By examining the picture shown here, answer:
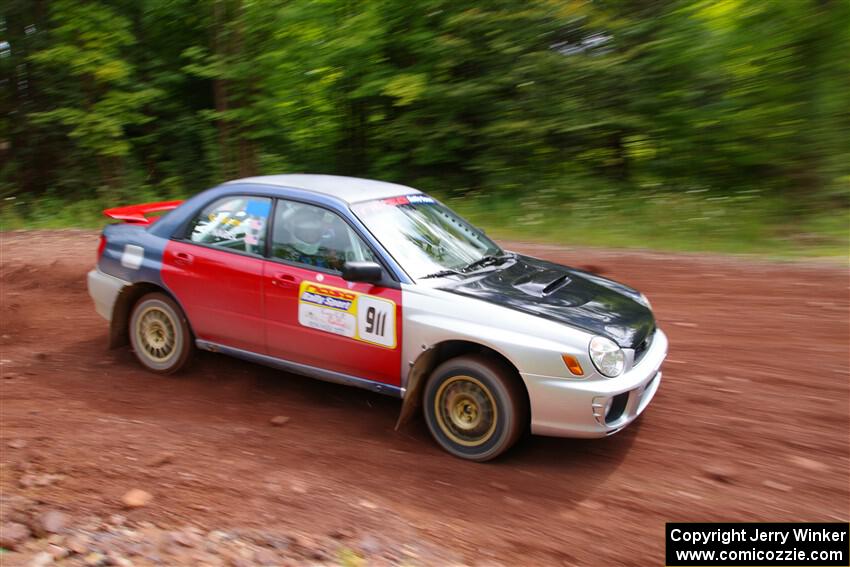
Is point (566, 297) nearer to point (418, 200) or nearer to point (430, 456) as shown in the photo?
point (430, 456)

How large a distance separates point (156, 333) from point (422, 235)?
2.50 metres

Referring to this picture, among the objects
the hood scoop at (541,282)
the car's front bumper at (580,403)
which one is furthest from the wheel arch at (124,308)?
the car's front bumper at (580,403)

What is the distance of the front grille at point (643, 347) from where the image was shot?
4.46 metres

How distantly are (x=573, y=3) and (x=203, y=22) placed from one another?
29.9 feet

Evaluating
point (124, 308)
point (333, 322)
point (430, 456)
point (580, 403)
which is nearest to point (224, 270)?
point (333, 322)

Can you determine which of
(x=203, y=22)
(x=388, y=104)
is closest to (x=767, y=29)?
(x=388, y=104)

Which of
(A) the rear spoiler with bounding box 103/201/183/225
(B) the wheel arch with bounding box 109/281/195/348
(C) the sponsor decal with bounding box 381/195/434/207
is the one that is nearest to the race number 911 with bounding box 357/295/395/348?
(C) the sponsor decal with bounding box 381/195/434/207

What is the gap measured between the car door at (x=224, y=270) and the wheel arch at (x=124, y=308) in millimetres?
332

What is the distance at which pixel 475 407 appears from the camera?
14.4 feet

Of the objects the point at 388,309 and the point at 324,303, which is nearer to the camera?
the point at 388,309

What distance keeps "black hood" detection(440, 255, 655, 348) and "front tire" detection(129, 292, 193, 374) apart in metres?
2.44

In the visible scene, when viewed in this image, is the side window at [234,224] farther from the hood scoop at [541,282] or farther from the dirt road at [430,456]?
the hood scoop at [541,282]

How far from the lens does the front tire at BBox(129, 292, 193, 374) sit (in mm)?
5719

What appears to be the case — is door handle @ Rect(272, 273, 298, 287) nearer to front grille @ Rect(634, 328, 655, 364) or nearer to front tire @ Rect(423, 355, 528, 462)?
front tire @ Rect(423, 355, 528, 462)
